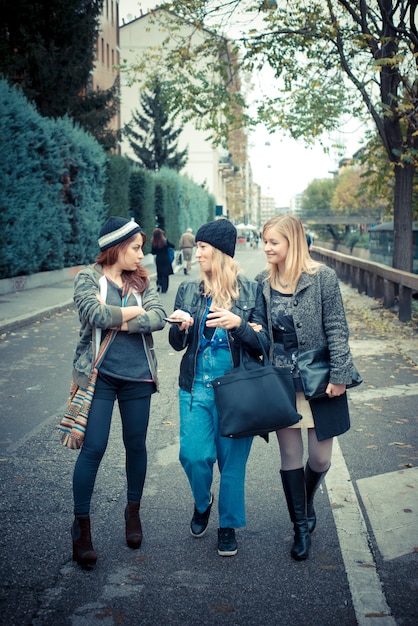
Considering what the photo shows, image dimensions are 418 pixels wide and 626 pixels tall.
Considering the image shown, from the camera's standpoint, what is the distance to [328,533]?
4172 mm

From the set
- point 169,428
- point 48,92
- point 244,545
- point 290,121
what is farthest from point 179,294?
point 48,92

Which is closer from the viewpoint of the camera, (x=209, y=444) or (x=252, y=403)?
(x=252, y=403)

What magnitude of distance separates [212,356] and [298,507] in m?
0.94

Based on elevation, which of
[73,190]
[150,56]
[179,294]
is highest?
[150,56]

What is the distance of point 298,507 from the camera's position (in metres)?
3.94

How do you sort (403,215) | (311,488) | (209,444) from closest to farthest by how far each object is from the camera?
(209,444) < (311,488) < (403,215)

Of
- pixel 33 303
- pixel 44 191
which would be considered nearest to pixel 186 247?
pixel 44 191

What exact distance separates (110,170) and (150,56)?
9.89 metres

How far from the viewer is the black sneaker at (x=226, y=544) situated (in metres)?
3.86

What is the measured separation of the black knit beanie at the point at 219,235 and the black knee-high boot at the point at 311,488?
134 cm

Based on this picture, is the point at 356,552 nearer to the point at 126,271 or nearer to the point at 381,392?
the point at 126,271

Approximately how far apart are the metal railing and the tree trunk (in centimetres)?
53

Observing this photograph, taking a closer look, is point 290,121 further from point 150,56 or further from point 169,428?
point 169,428

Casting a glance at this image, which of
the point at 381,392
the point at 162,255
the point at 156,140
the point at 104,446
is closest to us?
the point at 104,446
